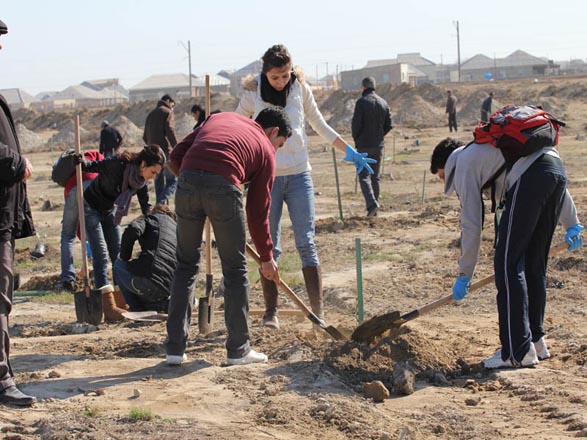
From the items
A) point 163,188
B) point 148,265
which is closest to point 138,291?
point 148,265

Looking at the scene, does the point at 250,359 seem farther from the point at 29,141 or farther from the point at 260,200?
the point at 29,141

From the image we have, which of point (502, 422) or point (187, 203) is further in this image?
point (187, 203)

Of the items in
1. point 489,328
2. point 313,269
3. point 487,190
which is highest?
point 487,190

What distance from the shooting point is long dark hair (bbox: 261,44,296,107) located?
6211 millimetres

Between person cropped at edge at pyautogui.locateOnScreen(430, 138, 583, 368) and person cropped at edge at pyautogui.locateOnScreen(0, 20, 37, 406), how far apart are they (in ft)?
8.45

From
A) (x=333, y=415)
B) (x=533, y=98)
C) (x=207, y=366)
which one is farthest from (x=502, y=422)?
(x=533, y=98)

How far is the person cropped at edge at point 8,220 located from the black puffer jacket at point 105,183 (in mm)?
2860

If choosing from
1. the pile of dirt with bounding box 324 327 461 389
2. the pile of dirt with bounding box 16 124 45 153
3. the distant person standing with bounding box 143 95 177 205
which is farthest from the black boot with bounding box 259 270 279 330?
the pile of dirt with bounding box 16 124 45 153

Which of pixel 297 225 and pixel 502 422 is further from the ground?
pixel 297 225

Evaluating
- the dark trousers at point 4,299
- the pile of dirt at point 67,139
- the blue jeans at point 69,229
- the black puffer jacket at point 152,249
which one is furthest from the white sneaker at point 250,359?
the pile of dirt at point 67,139

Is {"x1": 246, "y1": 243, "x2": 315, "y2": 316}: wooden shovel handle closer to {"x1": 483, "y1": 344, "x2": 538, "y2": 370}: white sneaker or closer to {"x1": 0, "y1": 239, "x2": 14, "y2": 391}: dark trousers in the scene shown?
{"x1": 483, "y1": 344, "x2": 538, "y2": 370}: white sneaker

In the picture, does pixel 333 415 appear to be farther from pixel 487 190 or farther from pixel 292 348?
pixel 487 190

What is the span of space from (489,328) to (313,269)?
150 centimetres

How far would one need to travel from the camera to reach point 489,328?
693cm
